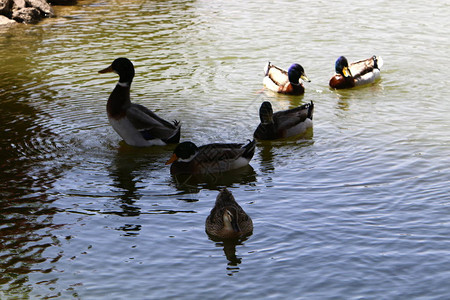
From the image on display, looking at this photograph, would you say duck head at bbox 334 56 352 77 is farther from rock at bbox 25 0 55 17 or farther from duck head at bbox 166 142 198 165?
rock at bbox 25 0 55 17

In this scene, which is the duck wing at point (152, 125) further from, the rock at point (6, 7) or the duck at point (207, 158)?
the rock at point (6, 7)

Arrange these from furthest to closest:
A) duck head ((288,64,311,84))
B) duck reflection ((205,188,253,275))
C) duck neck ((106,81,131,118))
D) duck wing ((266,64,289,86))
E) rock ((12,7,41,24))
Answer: rock ((12,7,41,24)), duck wing ((266,64,289,86)), duck head ((288,64,311,84)), duck neck ((106,81,131,118)), duck reflection ((205,188,253,275))

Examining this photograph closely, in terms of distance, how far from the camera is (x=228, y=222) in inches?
362

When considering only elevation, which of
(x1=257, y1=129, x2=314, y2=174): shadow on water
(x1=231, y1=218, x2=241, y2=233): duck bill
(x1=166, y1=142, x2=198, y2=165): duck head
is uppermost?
(x1=166, y1=142, x2=198, y2=165): duck head

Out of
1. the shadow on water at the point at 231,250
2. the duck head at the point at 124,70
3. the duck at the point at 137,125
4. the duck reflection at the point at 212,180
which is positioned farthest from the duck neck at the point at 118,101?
the shadow on water at the point at 231,250

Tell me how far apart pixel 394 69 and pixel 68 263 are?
11113 millimetres

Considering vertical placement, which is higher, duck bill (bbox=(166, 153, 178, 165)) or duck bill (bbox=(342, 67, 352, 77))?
duck bill (bbox=(342, 67, 352, 77))

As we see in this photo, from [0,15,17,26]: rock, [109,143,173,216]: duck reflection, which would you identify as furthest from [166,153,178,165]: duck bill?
[0,15,17,26]: rock

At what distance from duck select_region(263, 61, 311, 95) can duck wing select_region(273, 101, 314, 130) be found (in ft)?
6.82

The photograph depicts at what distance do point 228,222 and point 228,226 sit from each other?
6 centimetres

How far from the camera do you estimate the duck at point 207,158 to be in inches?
462

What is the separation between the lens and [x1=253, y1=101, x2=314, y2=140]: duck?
1340 centimetres

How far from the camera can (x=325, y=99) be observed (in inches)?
636

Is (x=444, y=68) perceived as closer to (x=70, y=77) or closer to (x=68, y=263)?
(x=70, y=77)
